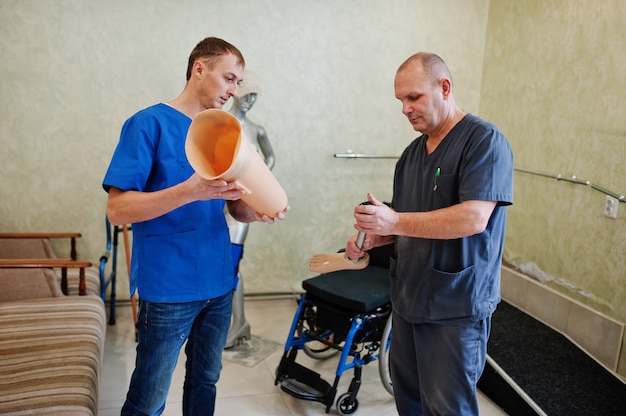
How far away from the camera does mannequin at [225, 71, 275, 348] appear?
2988 millimetres

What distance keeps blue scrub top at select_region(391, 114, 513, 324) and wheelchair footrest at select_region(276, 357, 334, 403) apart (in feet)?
3.17

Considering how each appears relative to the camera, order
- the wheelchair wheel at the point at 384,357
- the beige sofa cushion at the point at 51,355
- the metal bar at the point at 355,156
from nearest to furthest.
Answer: the beige sofa cushion at the point at 51,355 < the wheelchair wheel at the point at 384,357 < the metal bar at the point at 355,156

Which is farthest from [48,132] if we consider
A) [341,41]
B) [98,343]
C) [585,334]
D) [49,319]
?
[585,334]

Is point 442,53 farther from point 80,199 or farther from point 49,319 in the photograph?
point 49,319

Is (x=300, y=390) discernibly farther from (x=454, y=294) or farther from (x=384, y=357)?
(x=454, y=294)

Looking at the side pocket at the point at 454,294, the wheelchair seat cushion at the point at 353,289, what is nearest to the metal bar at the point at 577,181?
the wheelchair seat cushion at the point at 353,289

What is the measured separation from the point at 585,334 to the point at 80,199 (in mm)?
3111

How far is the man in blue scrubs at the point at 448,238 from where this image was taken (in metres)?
1.50

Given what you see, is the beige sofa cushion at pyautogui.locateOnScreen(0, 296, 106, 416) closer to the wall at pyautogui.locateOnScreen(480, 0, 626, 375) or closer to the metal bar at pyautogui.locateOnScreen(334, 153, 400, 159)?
the metal bar at pyautogui.locateOnScreen(334, 153, 400, 159)

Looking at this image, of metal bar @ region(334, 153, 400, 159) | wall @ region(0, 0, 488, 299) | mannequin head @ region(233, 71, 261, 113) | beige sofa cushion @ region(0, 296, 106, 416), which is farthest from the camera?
metal bar @ region(334, 153, 400, 159)

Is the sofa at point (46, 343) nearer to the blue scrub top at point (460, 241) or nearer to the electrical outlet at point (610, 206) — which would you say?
the blue scrub top at point (460, 241)

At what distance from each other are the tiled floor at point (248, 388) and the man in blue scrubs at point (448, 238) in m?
0.98

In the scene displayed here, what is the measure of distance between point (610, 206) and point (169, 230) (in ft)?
A: 7.76

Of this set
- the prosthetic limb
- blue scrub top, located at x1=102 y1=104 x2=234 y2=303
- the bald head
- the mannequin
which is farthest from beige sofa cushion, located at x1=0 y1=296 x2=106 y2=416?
the bald head
